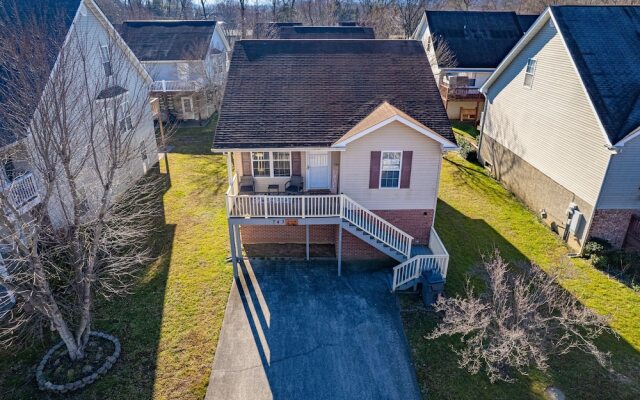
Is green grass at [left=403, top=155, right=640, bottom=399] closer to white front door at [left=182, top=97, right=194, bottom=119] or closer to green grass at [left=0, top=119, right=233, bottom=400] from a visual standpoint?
green grass at [left=0, top=119, right=233, bottom=400]

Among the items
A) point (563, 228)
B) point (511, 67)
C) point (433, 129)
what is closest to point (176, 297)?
point (433, 129)

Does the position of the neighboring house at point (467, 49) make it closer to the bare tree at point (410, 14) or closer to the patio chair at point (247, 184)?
the bare tree at point (410, 14)

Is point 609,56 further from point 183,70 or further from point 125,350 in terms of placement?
point 183,70

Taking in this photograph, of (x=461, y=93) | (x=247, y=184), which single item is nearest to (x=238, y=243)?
(x=247, y=184)

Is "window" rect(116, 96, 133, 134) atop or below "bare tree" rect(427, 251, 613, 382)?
atop

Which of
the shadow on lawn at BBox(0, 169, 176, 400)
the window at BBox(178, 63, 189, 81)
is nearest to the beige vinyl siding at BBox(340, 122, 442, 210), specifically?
the shadow on lawn at BBox(0, 169, 176, 400)

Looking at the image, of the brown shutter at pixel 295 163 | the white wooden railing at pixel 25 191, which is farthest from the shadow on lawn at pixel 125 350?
the brown shutter at pixel 295 163
